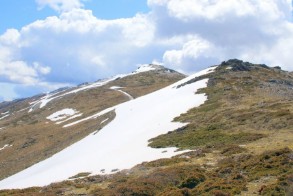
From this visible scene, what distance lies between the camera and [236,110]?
50.1 meters

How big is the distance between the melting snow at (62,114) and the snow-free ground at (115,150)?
49724 mm

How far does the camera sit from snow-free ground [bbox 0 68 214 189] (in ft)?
125

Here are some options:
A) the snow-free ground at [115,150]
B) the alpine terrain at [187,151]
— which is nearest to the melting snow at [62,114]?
the alpine terrain at [187,151]

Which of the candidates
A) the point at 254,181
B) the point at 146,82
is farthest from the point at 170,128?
the point at 146,82

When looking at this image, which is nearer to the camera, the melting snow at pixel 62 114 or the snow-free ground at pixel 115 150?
the snow-free ground at pixel 115 150

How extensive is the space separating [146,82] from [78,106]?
179 feet

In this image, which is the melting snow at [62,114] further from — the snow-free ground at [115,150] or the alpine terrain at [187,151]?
the snow-free ground at [115,150]

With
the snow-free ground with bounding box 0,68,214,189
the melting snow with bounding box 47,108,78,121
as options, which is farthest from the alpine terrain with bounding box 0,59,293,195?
the melting snow with bounding box 47,108,78,121

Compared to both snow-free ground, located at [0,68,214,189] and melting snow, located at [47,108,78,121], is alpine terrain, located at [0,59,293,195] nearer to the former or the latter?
snow-free ground, located at [0,68,214,189]

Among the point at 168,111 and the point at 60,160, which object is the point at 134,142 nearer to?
the point at 60,160

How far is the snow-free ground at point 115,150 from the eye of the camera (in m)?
38.2

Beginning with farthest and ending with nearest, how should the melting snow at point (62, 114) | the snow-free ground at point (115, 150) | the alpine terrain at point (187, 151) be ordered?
the melting snow at point (62, 114), the snow-free ground at point (115, 150), the alpine terrain at point (187, 151)

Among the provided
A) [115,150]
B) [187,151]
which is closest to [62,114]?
[115,150]

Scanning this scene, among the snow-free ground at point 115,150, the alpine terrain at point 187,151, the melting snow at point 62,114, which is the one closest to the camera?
the alpine terrain at point 187,151
